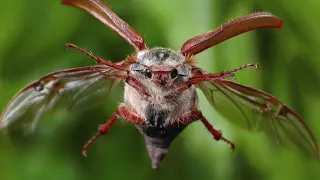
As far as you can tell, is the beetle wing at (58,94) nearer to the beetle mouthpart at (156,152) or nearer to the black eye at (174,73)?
the beetle mouthpart at (156,152)

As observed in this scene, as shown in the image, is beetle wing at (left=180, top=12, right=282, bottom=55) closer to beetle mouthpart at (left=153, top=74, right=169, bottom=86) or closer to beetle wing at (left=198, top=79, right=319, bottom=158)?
beetle mouthpart at (left=153, top=74, right=169, bottom=86)

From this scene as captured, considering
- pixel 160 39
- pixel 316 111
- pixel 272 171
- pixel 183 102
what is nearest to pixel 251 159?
pixel 272 171

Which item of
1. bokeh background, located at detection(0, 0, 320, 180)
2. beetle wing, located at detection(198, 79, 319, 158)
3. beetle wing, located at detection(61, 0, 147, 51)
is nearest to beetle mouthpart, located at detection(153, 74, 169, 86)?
beetle wing, located at detection(61, 0, 147, 51)

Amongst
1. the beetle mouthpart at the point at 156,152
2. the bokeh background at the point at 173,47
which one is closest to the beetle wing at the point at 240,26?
the beetle mouthpart at the point at 156,152

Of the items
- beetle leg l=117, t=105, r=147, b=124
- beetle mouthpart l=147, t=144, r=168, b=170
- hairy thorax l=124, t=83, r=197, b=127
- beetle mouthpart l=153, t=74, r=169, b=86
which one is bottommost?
beetle mouthpart l=147, t=144, r=168, b=170

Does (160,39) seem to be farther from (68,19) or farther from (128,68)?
(128,68)

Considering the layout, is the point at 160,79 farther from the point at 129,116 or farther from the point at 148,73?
the point at 129,116

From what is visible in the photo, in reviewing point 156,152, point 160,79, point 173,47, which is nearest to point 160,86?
point 160,79
